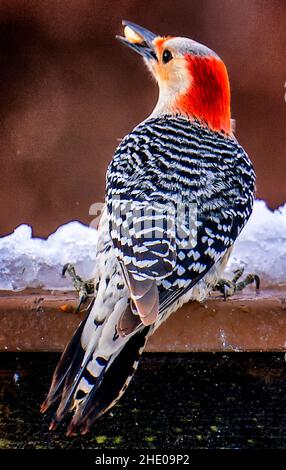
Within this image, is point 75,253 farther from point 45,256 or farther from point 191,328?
point 191,328

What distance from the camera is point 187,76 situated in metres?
3.15

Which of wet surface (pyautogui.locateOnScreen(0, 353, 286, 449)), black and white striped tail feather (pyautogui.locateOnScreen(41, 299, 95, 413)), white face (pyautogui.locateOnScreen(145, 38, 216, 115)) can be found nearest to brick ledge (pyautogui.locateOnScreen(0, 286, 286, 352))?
black and white striped tail feather (pyautogui.locateOnScreen(41, 299, 95, 413))

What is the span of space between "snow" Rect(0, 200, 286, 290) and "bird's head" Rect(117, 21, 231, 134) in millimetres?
397

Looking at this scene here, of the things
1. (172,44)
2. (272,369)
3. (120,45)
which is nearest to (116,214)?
(272,369)

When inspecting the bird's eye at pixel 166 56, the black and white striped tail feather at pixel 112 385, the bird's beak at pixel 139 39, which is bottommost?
the black and white striped tail feather at pixel 112 385

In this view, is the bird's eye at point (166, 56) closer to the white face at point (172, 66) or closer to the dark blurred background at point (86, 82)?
the white face at point (172, 66)

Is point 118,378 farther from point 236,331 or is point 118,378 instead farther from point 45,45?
point 45,45

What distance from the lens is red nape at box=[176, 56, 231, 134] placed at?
3.08 metres

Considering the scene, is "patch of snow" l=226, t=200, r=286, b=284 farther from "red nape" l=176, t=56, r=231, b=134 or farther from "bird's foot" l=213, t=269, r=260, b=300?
"red nape" l=176, t=56, r=231, b=134

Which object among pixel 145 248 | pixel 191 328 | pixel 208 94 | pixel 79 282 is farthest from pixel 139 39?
pixel 191 328

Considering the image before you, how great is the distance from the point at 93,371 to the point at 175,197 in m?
0.59

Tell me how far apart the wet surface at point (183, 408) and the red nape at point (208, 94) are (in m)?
1.01

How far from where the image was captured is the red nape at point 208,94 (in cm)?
308

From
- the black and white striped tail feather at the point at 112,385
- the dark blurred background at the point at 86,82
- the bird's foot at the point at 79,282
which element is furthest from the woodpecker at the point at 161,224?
the dark blurred background at the point at 86,82
